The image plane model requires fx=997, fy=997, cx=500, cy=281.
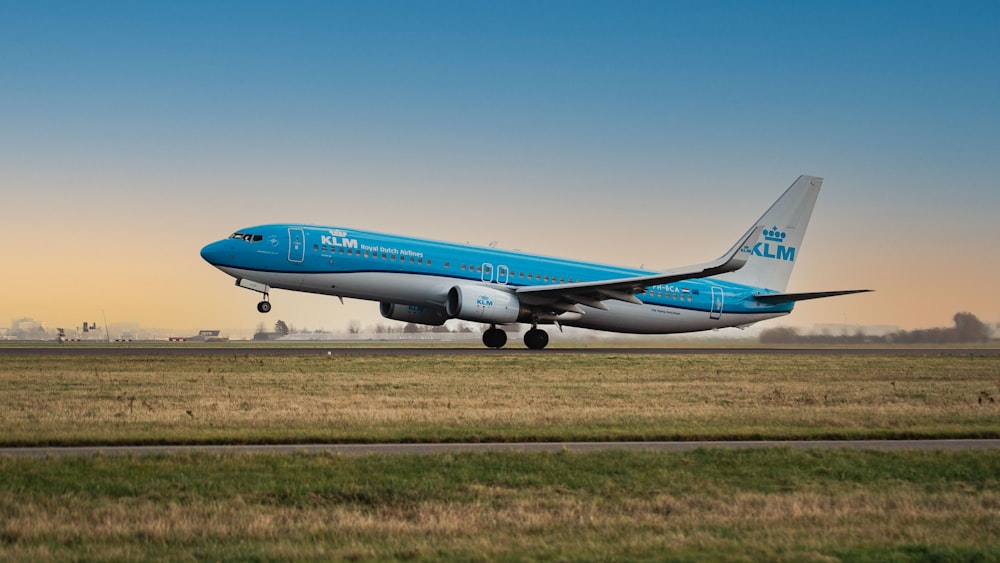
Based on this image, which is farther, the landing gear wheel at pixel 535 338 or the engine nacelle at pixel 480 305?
the landing gear wheel at pixel 535 338

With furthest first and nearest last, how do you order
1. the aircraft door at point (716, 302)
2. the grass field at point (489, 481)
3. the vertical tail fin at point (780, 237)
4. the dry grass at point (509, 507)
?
the vertical tail fin at point (780, 237) < the aircraft door at point (716, 302) < the grass field at point (489, 481) < the dry grass at point (509, 507)

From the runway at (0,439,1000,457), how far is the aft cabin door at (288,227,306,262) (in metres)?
25.6

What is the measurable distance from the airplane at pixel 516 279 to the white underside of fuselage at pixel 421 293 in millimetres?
52

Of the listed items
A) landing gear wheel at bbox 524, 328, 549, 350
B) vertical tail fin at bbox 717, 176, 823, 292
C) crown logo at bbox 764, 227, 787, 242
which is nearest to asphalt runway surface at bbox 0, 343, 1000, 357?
landing gear wheel at bbox 524, 328, 549, 350

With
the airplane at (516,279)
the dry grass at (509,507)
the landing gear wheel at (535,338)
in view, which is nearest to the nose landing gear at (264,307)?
the airplane at (516,279)

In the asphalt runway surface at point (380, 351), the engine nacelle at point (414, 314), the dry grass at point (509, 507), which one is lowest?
the dry grass at point (509, 507)

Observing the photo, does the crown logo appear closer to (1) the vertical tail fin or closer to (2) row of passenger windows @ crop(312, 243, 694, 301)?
(1) the vertical tail fin

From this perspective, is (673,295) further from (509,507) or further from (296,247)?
(509,507)

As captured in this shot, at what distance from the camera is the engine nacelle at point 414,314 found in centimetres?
4650

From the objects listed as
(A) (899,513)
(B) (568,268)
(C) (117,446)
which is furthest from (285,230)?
(A) (899,513)

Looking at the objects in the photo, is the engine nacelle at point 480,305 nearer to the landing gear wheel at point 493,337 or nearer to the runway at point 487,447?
the landing gear wheel at point 493,337

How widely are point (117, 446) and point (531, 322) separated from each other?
3258 cm

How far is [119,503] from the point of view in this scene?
461 inches

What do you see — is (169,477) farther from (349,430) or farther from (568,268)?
(568,268)
